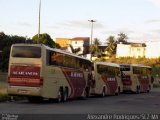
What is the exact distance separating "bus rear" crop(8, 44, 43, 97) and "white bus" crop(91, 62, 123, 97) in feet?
38.4

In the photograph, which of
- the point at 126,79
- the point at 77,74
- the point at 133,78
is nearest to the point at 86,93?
the point at 77,74

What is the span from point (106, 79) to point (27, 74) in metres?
15.6

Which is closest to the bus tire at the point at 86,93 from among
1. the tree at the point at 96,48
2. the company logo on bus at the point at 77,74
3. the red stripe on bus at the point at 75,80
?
the red stripe on bus at the point at 75,80

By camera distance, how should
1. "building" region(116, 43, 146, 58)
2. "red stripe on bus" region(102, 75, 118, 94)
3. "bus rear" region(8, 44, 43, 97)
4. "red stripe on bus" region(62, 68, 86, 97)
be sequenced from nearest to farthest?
"bus rear" region(8, 44, 43, 97), "red stripe on bus" region(62, 68, 86, 97), "red stripe on bus" region(102, 75, 118, 94), "building" region(116, 43, 146, 58)

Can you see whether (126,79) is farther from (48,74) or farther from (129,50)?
(129,50)

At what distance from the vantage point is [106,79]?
41.0 metres

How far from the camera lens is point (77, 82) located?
32594 millimetres

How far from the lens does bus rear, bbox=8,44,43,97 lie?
1030 inches

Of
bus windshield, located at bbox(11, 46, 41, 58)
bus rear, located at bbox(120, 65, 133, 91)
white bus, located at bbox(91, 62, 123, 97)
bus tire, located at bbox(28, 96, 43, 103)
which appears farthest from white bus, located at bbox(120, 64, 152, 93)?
bus windshield, located at bbox(11, 46, 41, 58)

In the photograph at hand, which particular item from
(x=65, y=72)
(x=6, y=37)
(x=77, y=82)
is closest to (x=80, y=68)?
(x=77, y=82)

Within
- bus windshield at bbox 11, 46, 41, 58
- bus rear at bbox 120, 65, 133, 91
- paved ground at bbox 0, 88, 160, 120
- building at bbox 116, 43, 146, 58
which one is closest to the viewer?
paved ground at bbox 0, 88, 160, 120

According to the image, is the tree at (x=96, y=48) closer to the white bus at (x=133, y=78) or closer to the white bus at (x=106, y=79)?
the white bus at (x=133, y=78)

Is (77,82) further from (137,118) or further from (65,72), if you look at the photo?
(137,118)

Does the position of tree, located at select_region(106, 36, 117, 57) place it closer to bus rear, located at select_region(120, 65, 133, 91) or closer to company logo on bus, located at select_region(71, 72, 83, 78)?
bus rear, located at select_region(120, 65, 133, 91)
